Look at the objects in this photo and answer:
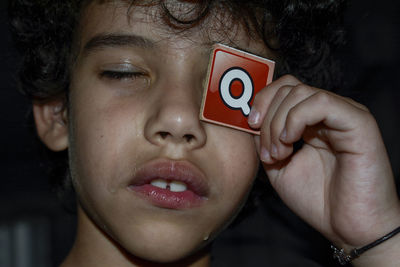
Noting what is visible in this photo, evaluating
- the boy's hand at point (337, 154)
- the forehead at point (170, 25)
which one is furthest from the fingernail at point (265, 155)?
the forehead at point (170, 25)

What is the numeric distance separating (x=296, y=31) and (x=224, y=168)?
0.47 metres

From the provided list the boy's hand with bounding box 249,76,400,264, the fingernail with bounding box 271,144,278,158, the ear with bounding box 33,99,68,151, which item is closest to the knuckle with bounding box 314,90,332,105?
the boy's hand with bounding box 249,76,400,264

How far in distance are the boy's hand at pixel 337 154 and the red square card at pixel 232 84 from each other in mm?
30

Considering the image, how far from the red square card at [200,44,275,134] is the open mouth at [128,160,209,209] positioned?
12 cm

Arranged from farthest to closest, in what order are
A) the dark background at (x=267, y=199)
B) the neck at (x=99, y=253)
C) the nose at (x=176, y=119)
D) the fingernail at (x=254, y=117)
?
the dark background at (x=267, y=199)
the neck at (x=99, y=253)
the fingernail at (x=254, y=117)
the nose at (x=176, y=119)

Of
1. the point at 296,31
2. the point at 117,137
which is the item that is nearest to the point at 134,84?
the point at 117,137

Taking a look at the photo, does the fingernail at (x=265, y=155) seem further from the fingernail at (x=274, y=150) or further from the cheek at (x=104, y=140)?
the cheek at (x=104, y=140)

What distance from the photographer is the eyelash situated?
41.3 inches

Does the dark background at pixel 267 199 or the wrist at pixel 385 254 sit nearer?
the wrist at pixel 385 254

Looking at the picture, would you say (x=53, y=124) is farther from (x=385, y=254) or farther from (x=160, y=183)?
(x=385, y=254)

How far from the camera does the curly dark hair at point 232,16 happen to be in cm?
113

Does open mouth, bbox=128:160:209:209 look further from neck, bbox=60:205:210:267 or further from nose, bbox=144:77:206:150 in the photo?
neck, bbox=60:205:210:267

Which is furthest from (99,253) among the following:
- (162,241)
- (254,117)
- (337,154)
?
(337,154)

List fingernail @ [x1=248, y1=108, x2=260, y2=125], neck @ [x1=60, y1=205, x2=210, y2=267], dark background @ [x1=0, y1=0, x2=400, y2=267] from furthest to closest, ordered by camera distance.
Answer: dark background @ [x1=0, y1=0, x2=400, y2=267] < neck @ [x1=60, y1=205, x2=210, y2=267] < fingernail @ [x1=248, y1=108, x2=260, y2=125]
